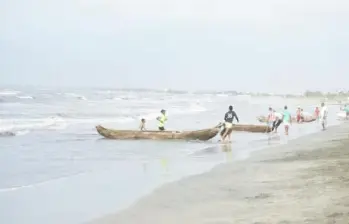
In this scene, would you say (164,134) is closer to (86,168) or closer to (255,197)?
(86,168)

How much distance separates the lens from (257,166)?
14.4 metres

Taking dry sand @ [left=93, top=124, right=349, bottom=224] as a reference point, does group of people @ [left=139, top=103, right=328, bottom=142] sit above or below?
above

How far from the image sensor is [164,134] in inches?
955

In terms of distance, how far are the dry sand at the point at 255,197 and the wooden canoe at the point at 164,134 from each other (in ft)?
31.0

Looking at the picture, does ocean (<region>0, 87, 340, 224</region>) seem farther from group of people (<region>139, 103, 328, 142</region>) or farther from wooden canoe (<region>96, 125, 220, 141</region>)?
group of people (<region>139, 103, 328, 142</region>)

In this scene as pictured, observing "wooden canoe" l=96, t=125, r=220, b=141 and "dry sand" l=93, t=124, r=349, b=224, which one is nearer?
"dry sand" l=93, t=124, r=349, b=224

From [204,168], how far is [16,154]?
750 cm

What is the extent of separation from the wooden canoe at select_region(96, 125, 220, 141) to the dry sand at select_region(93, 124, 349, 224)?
31.0 ft

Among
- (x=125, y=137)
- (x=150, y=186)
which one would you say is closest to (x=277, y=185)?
(x=150, y=186)

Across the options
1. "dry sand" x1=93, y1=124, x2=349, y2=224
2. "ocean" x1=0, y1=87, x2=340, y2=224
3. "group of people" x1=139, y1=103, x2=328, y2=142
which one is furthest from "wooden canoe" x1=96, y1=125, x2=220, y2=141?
"dry sand" x1=93, y1=124, x2=349, y2=224

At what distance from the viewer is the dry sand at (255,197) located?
26.1 ft

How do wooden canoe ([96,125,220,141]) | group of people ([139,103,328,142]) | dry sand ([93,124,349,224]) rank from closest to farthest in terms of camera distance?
dry sand ([93,124,349,224])
group of people ([139,103,328,142])
wooden canoe ([96,125,220,141])

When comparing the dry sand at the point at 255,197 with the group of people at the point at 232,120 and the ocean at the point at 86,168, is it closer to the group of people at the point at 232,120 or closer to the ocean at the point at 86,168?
the ocean at the point at 86,168

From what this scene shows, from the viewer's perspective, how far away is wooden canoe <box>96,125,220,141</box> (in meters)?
23.8
